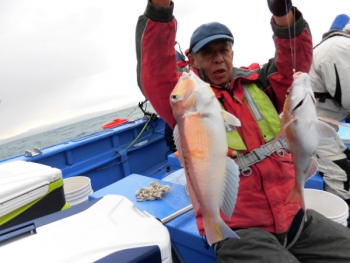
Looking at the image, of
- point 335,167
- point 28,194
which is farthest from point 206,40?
point 335,167

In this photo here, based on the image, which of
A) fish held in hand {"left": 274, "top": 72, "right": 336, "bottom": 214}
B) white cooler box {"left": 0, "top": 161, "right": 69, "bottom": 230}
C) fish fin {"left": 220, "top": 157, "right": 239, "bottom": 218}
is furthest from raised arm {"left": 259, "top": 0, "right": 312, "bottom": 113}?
white cooler box {"left": 0, "top": 161, "right": 69, "bottom": 230}

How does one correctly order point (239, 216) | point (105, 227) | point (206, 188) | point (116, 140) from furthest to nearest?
point (116, 140) → point (239, 216) → point (105, 227) → point (206, 188)

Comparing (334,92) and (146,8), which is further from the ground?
(146,8)

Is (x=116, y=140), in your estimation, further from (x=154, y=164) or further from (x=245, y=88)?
(x=245, y=88)

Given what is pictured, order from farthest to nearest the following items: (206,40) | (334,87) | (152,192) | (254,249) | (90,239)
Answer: (334,87)
(152,192)
(206,40)
(254,249)
(90,239)

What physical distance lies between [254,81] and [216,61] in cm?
36

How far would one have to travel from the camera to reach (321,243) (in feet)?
7.13

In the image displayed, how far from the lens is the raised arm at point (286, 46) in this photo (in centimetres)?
184

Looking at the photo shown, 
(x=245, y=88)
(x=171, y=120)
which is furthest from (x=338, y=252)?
(x=171, y=120)

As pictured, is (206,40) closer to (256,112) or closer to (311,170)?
(256,112)

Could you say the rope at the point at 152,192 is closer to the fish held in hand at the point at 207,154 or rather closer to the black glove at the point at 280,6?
the fish held in hand at the point at 207,154

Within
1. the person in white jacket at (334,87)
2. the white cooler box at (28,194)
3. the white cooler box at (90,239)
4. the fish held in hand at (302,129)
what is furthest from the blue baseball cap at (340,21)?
the white cooler box at (28,194)

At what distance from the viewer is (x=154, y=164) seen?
692 centimetres

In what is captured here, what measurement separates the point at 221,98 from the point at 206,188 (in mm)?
915
